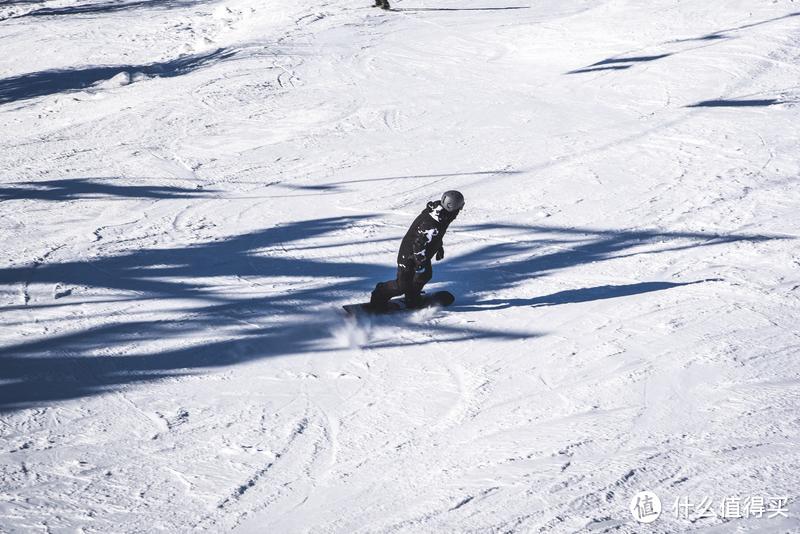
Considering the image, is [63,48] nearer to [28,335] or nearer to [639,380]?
[28,335]

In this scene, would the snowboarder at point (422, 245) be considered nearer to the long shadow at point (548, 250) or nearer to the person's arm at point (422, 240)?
the person's arm at point (422, 240)

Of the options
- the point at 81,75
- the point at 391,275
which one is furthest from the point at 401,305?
the point at 81,75

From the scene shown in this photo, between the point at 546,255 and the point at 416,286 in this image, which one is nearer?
the point at 416,286

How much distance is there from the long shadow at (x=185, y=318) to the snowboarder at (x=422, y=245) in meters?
0.40

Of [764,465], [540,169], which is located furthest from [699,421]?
[540,169]

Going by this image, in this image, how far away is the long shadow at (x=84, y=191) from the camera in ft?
37.2

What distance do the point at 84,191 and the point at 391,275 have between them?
5.18m

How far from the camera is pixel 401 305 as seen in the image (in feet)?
26.4

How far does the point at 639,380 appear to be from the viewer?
21.7 ft

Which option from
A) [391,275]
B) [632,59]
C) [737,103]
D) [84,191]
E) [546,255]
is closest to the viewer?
[391,275]

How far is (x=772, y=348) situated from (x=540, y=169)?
18.9 feet

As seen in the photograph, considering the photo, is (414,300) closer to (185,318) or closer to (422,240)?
(422,240)

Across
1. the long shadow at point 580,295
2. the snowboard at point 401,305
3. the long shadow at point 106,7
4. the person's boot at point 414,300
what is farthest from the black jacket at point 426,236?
the long shadow at point 106,7
